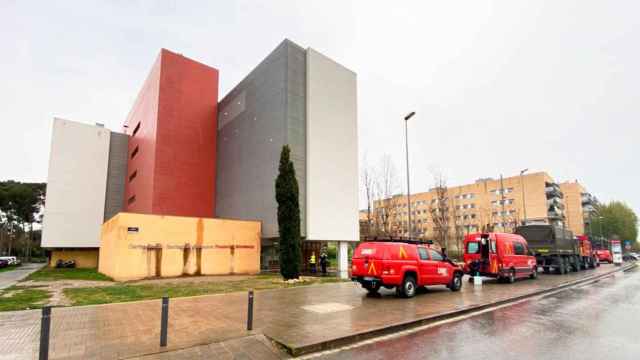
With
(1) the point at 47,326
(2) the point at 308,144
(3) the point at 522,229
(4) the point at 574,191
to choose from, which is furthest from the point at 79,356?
(4) the point at 574,191

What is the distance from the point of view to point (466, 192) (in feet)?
282

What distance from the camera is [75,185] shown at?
40.9 metres

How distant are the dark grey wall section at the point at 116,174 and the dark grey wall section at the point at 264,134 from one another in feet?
55.5

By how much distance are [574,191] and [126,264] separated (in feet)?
309

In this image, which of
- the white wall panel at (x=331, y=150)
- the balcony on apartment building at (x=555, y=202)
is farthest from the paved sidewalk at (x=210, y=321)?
the balcony on apartment building at (x=555, y=202)

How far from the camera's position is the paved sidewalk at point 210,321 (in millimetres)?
6828

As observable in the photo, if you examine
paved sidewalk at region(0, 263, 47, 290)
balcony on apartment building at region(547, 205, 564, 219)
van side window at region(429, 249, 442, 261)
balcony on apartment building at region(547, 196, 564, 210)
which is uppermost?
balcony on apartment building at region(547, 196, 564, 210)

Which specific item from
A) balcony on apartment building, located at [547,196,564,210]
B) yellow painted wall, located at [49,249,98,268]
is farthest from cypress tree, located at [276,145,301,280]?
balcony on apartment building, located at [547,196,564,210]

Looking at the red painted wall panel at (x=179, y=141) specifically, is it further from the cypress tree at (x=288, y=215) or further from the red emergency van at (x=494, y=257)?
the red emergency van at (x=494, y=257)

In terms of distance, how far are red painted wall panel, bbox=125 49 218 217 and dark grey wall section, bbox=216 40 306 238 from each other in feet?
8.03

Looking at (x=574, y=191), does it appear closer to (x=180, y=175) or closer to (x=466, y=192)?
(x=466, y=192)

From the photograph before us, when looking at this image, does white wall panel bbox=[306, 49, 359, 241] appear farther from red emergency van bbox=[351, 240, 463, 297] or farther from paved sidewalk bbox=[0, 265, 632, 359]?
paved sidewalk bbox=[0, 265, 632, 359]

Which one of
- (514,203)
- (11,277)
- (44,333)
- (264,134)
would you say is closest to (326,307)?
(44,333)

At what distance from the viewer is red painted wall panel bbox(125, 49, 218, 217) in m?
32.3
